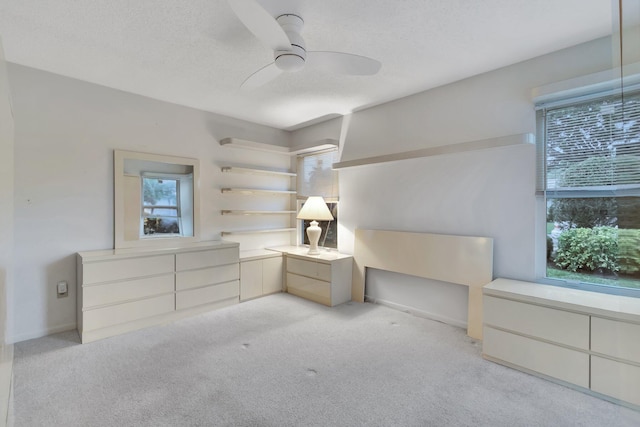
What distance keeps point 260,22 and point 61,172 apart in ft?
8.57

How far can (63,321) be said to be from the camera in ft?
9.31

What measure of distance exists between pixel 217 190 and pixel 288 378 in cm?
265

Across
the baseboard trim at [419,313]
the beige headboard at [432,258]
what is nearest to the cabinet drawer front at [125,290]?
the beige headboard at [432,258]

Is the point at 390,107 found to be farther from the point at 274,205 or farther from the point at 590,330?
the point at 590,330

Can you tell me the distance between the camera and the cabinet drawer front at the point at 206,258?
318 centimetres

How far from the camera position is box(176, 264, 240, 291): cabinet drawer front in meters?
3.18

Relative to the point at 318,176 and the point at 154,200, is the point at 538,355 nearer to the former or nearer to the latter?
the point at 318,176

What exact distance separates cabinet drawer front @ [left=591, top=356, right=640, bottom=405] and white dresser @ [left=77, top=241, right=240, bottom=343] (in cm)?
332

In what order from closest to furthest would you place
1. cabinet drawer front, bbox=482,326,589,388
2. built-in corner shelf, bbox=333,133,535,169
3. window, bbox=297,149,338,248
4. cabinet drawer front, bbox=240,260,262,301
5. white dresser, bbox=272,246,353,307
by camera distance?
cabinet drawer front, bbox=482,326,589,388 < built-in corner shelf, bbox=333,133,535,169 < white dresser, bbox=272,246,353,307 < cabinet drawer front, bbox=240,260,262,301 < window, bbox=297,149,338,248

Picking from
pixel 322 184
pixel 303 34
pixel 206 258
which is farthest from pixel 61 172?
pixel 322 184

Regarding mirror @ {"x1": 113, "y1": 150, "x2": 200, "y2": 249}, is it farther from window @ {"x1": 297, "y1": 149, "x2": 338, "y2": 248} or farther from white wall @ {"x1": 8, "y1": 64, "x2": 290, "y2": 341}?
window @ {"x1": 297, "y1": 149, "x2": 338, "y2": 248}

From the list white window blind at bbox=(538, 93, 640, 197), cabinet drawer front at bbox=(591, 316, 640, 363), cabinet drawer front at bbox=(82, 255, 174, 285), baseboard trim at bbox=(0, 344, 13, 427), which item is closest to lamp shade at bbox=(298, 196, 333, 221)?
cabinet drawer front at bbox=(82, 255, 174, 285)

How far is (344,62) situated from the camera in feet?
6.27

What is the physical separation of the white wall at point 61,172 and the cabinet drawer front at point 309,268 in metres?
2.10
